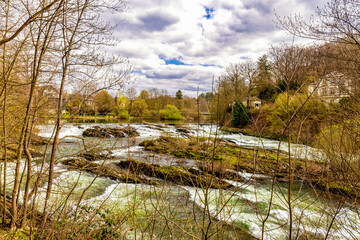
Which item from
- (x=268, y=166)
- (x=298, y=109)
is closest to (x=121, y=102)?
(x=298, y=109)

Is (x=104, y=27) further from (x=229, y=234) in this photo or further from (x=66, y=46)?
(x=229, y=234)

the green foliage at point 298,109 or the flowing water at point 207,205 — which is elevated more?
the green foliage at point 298,109

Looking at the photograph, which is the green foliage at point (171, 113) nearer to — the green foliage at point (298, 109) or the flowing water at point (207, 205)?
the green foliage at point (298, 109)

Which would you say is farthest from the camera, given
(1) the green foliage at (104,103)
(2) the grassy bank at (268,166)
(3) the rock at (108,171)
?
(1) the green foliage at (104,103)

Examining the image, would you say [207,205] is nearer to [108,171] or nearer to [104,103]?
[104,103]

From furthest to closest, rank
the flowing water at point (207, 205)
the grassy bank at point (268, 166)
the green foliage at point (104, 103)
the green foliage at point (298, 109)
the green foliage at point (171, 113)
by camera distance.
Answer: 1. the green foliage at point (171, 113)
2. the green foliage at point (104, 103)
3. the flowing water at point (207, 205)
4. the grassy bank at point (268, 166)
5. the green foliage at point (298, 109)

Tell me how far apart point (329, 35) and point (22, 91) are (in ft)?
24.0

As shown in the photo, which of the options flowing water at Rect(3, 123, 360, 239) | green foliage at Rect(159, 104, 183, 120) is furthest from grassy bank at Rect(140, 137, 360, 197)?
green foliage at Rect(159, 104, 183, 120)

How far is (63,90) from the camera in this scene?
4582mm

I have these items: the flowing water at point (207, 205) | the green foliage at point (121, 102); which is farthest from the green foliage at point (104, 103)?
the flowing water at point (207, 205)

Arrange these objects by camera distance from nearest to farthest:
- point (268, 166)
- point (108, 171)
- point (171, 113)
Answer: point (108, 171) → point (268, 166) → point (171, 113)

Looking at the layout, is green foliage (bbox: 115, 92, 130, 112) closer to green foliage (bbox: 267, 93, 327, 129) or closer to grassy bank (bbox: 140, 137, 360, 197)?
grassy bank (bbox: 140, 137, 360, 197)

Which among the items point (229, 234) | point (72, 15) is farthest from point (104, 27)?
point (229, 234)

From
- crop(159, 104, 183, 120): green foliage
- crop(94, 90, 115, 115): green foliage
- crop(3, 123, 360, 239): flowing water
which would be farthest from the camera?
crop(159, 104, 183, 120): green foliage
